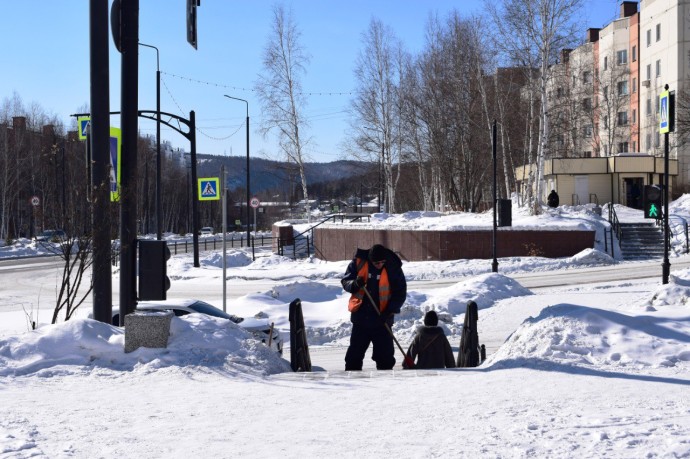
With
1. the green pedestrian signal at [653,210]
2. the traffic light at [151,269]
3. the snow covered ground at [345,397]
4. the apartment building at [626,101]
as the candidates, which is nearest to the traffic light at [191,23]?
the traffic light at [151,269]

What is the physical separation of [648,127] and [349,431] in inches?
2361

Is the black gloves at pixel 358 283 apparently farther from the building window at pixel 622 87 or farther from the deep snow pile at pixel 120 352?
the building window at pixel 622 87

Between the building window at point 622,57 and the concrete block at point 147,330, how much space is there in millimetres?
61867

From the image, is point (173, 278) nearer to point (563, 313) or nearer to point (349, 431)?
point (563, 313)

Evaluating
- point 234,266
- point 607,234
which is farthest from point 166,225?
point 607,234

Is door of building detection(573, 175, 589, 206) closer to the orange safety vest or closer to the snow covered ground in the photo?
the snow covered ground

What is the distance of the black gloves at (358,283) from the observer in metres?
9.39

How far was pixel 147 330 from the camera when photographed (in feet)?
28.1

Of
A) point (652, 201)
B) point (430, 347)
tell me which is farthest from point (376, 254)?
point (652, 201)

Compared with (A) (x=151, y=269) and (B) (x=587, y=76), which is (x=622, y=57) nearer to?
(B) (x=587, y=76)

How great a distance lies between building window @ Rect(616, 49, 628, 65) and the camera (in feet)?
210

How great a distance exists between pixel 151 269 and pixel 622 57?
61.4m

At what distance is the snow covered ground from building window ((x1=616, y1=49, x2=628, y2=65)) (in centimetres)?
5677

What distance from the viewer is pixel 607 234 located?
3341 centimetres
